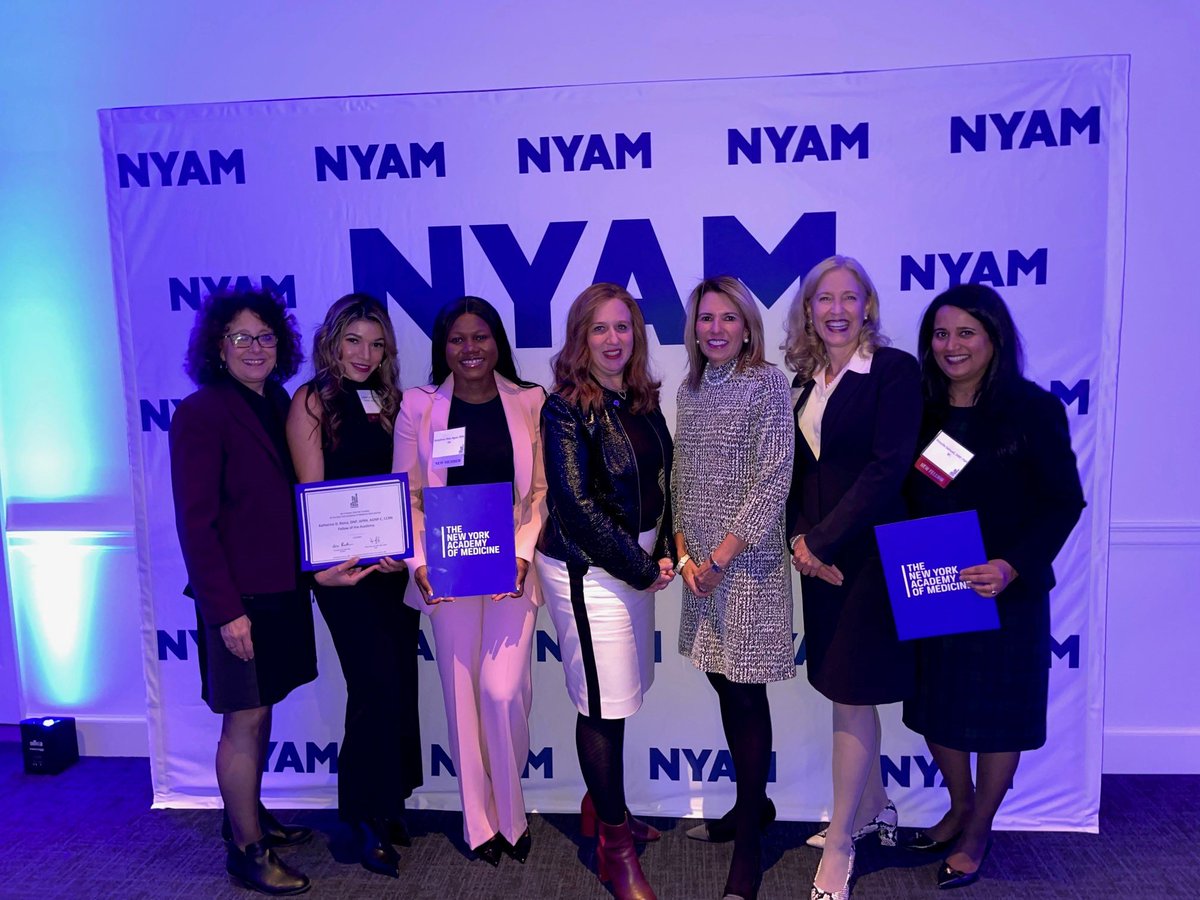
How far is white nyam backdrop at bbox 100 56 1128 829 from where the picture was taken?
8.73 feet

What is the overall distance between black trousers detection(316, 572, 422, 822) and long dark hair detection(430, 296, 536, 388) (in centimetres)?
68

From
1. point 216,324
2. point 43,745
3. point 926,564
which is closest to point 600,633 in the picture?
point 926,564

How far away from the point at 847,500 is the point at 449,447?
1.16 meters

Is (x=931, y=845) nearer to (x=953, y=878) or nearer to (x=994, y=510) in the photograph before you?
(x=953, y=878)

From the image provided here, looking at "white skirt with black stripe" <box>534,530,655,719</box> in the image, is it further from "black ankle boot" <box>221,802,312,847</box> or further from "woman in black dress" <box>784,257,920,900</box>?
"black ankle boot" <box>221,802,312,847</box>

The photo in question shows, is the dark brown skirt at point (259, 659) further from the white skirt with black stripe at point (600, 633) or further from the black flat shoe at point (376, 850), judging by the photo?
the white skirt with black stripe at point (600, 633)

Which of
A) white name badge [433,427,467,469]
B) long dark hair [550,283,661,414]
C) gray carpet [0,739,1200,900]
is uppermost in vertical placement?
long dark hair [550,283,661,414]

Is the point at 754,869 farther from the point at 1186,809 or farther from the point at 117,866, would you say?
the point at 117,866

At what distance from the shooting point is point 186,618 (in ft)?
10.1

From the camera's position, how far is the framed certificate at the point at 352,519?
A: 7.72 ft

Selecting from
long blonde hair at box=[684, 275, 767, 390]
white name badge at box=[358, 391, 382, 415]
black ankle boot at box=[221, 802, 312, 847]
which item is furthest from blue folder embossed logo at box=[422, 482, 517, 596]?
black ankle boot at box=[221, 802, 312, 847]

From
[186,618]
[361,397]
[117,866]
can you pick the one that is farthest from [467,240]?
[117,866]

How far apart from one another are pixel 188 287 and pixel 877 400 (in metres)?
2.48

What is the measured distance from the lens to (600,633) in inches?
86.8
